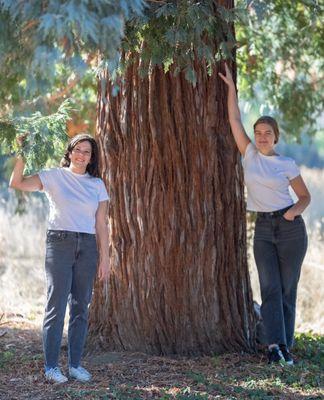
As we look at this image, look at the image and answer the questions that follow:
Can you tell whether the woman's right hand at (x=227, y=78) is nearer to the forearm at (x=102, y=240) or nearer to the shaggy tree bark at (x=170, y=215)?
the shaggy tree bark at (x=170, y=215)

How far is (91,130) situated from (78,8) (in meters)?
6.68

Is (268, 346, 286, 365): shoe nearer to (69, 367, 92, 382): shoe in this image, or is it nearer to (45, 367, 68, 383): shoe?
(69, 367, 92, 382): shoe

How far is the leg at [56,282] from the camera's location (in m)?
5.69

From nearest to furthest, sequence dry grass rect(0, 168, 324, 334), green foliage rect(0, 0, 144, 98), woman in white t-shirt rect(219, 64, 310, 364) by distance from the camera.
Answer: green foliage rect(0, 0, 144, 98), woman in white t-shirt rect(219, 64, 310, 364), dry grass rect(0, 168, 324, 334)

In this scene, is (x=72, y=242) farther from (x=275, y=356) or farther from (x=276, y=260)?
(x=275, y=356)

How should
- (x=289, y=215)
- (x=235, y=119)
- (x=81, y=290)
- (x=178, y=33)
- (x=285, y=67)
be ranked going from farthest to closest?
(x=285, y=67) → (x=235, y=119) → (x=289, y=215) → (x=81, y=290) → (x=178, y=33)

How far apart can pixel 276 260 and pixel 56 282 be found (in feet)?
5.88

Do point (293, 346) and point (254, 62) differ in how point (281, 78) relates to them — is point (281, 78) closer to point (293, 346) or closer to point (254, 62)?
point (254, 62)

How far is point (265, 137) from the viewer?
254 inches

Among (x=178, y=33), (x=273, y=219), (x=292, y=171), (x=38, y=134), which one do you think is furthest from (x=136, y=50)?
(x=273, y=219)

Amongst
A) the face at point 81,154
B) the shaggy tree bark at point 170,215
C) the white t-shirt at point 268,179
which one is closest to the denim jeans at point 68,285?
the face at point 81,154

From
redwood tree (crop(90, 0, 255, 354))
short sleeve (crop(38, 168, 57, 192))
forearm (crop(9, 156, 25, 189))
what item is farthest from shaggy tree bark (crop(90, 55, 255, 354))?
forearm (crop(9, 156, 25, 189))

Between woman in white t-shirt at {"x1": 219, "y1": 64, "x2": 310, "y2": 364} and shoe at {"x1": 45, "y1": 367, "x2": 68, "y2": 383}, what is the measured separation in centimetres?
166

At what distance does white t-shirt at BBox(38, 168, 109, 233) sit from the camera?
5.74 meters
